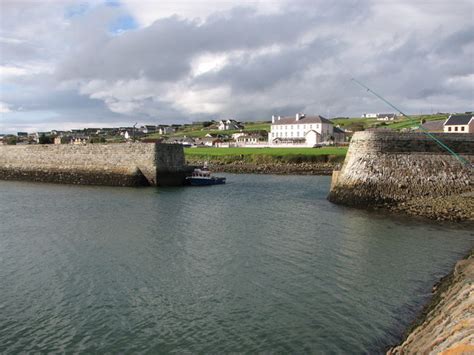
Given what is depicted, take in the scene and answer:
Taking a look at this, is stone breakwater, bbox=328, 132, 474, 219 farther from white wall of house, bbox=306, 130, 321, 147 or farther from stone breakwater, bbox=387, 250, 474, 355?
white wall of house, bbox=306, 130, 321, 147

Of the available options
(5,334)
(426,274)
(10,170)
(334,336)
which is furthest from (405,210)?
(10,170)

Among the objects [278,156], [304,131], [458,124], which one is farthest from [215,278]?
[304,131]

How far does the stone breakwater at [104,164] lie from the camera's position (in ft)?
125

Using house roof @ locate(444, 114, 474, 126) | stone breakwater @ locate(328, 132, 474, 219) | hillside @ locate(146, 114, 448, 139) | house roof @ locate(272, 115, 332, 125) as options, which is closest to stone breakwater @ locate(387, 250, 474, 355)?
stone breakwater @ locate(328, 132, 474, 219)

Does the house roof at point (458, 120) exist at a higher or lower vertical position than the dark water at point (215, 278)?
higher

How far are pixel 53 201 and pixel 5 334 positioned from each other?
67.7 feet

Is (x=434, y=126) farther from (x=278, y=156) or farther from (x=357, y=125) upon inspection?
(x=357, y=125)

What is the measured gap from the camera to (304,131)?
303ft

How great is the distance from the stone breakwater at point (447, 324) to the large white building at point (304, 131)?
7153 centimetres

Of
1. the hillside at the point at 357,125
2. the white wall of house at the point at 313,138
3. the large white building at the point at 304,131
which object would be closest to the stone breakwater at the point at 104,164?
the hillside at the point at 357,125

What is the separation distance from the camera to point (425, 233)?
18.1 meters

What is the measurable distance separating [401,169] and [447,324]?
734 inches

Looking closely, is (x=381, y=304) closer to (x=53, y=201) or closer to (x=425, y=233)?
(x=425, y=233)

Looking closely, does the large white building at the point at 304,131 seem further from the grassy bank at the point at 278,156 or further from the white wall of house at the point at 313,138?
the grassy bank at the point at 278,156
